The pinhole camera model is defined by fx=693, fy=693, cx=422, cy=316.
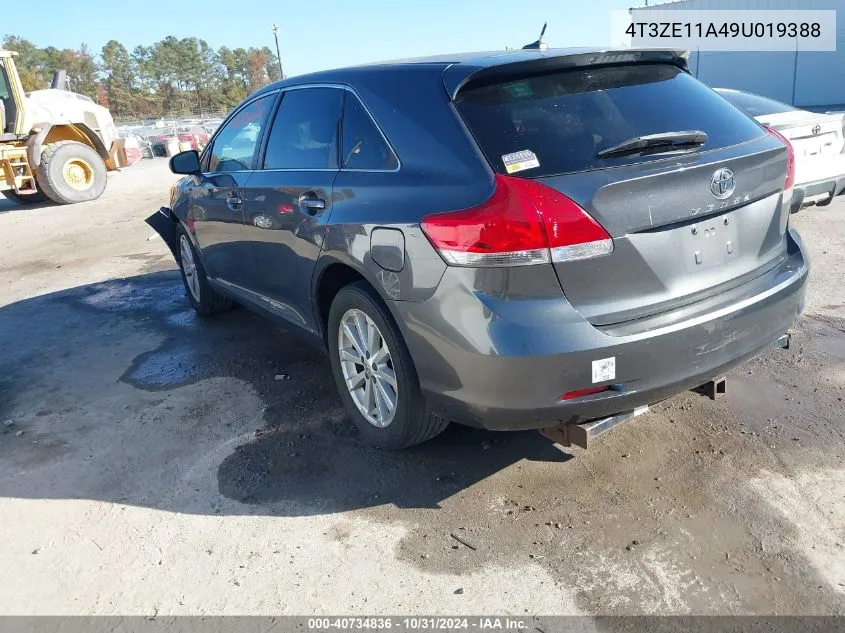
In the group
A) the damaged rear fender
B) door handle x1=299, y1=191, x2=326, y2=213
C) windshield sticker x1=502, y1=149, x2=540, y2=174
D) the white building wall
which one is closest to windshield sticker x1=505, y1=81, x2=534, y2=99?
windshield sticker x1=502, y1=149, x2=540, y2=174

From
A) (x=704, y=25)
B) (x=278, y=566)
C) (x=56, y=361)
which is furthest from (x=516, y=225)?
(x=704, y=25)

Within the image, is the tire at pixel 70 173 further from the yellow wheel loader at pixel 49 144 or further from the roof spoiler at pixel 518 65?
the roof spoiler at pixel 518 65

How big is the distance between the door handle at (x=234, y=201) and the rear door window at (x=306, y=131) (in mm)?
376

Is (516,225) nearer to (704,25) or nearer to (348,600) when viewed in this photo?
(348,600)

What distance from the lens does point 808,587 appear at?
2.42 meters

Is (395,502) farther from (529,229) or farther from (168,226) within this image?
(168,226)

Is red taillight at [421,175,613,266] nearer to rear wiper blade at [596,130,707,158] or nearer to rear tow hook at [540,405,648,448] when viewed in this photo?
Result: rear wiper blade at [596,130,707,158]

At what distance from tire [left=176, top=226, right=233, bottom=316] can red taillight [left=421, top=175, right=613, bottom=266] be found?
3.41 meters

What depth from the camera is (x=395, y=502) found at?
3094 mm

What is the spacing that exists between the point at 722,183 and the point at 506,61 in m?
0.99

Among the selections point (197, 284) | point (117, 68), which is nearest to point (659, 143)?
point (197, 284)

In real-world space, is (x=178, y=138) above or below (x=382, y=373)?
above

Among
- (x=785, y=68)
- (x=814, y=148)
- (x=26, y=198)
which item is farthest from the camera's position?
(x=785, y=68)

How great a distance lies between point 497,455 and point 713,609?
1.24 metres
